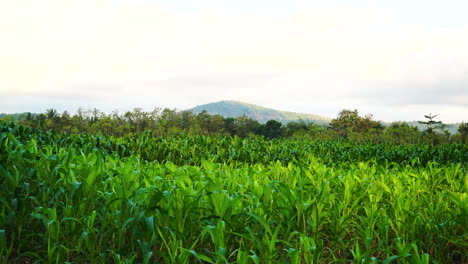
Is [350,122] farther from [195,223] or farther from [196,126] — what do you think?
[195,223]

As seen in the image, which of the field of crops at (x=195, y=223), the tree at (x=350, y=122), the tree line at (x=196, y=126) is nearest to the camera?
the field of crops at (x=195, y=223)

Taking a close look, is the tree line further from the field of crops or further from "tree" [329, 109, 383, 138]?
the field of crops

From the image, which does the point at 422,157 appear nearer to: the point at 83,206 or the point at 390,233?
the point at 390,233

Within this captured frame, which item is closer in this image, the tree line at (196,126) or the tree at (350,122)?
the tree line at (196,126)

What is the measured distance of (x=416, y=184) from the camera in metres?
4.97

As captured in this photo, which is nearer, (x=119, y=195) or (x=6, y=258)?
(x=6, y=258)

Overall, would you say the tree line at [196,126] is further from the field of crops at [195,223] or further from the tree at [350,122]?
the field of crops at [195,223]

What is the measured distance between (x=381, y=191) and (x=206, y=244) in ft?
8.45

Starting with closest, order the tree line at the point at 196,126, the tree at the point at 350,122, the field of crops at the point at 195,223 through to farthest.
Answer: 1. the field of crops at the point at 195,223
2. the tree line at the point at 196,126
3. the tree at the point at 350,122

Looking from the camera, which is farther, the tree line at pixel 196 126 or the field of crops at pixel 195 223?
the tree line at pixel 196 126

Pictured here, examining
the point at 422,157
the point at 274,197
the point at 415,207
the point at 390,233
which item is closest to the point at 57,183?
the point at 274,197

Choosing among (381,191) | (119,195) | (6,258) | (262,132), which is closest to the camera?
(6,258)

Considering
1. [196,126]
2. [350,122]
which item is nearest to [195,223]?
[196,126]

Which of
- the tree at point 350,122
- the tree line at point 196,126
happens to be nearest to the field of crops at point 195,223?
the tree line at point 196,126
